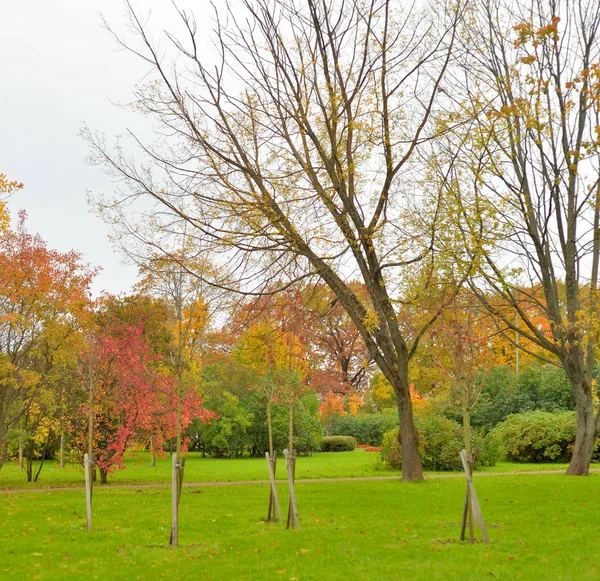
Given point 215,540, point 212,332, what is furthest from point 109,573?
point 212,332

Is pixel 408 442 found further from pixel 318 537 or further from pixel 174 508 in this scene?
pixel 174 508

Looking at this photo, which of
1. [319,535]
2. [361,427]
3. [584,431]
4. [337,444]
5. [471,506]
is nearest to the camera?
[471,506]

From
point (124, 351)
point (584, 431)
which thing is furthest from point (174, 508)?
point (584, 431)

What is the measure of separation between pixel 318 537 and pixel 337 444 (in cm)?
2780

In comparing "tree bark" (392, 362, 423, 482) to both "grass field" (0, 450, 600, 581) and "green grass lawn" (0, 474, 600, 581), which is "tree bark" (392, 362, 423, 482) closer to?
"grass field" (0, 450, 600, 581)

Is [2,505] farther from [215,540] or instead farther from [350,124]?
[350,124]

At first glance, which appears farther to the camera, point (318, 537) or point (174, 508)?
point (318, 537)

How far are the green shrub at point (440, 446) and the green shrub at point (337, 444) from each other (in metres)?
13.8

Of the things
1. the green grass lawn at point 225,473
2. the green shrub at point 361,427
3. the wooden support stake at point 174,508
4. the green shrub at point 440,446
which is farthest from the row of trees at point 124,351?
the green shrub at point 361,427

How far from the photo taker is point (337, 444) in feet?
119

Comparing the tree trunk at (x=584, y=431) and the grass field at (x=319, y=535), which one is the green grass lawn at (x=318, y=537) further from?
the tree trunk at (x=584, y=431)

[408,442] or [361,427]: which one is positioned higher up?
[408,442]

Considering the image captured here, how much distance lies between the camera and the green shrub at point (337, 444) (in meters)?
36.1

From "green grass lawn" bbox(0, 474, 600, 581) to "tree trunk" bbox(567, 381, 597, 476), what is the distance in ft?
6.86
